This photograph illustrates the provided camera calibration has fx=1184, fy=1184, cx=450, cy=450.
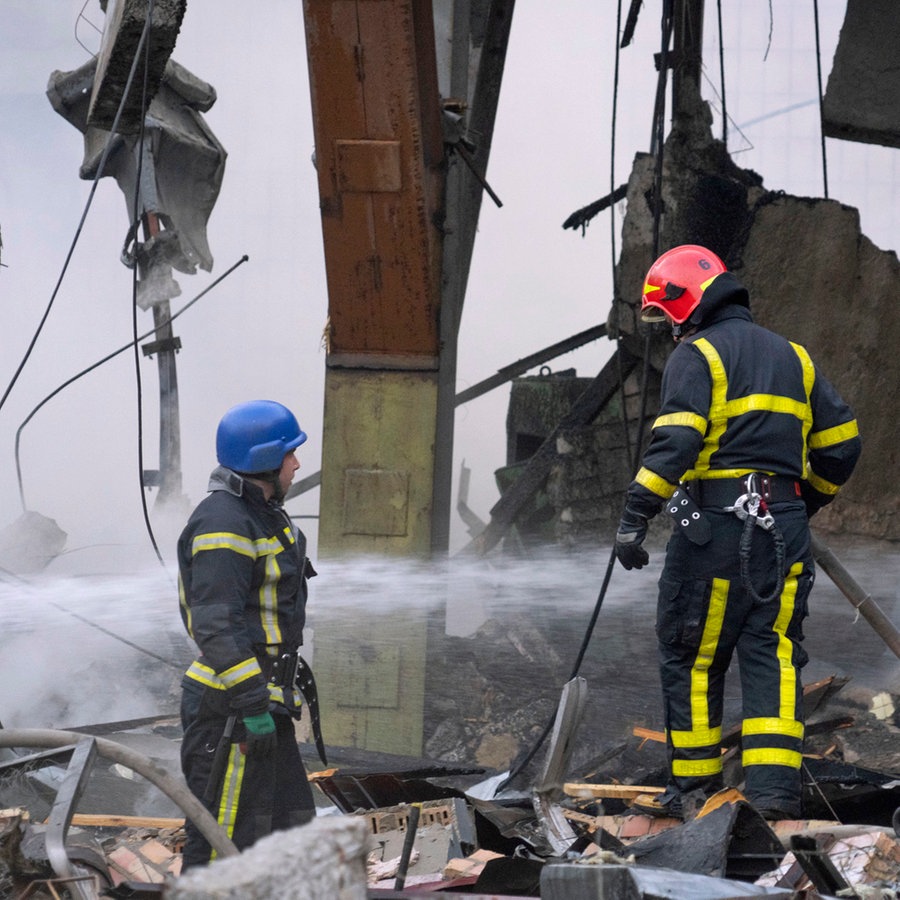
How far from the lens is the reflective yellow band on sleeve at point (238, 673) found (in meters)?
3.06

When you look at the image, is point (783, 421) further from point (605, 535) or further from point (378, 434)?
point (605, 535)

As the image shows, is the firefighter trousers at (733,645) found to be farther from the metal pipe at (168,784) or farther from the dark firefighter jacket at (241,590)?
the metal pipe at (168,784)

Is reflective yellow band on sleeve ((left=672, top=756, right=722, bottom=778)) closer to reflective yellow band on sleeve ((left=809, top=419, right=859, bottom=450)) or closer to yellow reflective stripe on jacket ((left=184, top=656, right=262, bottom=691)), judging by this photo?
reflective yellow band on sleeve ((left=809, top=419, right=859, bottom=450))

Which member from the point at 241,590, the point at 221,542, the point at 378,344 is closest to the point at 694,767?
the point at 241,590

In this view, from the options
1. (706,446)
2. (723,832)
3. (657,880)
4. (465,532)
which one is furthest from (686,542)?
(465,532)

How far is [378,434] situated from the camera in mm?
5320

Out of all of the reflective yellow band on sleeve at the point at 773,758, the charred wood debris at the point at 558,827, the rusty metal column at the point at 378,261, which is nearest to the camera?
the charred wood debris at the point at 558,827

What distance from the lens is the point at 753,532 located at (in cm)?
345

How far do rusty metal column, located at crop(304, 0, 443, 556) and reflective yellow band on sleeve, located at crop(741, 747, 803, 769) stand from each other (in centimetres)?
216

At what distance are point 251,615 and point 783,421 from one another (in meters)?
1.66

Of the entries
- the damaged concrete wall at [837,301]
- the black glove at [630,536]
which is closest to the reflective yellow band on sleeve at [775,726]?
the black glove at [630,536]

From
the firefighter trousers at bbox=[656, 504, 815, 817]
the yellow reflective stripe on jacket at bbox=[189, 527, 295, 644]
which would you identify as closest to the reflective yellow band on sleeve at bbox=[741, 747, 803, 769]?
the firefighter trousers at bbox=[656, 504, 815, 817]

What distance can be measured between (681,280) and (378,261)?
5.39 ft

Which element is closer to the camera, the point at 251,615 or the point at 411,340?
the point at 251,615
